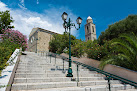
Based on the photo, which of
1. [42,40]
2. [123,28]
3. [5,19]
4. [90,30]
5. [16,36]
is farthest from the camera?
[90,30]

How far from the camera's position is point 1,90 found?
2.47 meters

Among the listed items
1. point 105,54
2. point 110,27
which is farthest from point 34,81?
point 110,27

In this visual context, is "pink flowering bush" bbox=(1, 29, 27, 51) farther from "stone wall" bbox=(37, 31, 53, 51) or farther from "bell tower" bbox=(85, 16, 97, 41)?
"bell tower" bbox=(85, 16, 97, 41)

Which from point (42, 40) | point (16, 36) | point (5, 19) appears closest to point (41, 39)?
point (42, 40)

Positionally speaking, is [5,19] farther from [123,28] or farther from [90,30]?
[90,30]

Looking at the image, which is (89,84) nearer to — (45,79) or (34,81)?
(45,79)

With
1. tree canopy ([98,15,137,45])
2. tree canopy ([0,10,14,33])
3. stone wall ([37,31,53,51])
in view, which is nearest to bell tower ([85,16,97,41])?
stone wall ([37,31,53,51])

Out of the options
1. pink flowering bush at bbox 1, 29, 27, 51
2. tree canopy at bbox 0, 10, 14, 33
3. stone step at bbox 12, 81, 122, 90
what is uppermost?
tree canopy at bbox 0, 10, 14, 33

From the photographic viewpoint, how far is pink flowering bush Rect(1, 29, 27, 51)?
11.6 meters

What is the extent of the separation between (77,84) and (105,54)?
4665 millimetres

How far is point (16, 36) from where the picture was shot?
12.2 meters

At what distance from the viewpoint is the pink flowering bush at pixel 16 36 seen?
38.2 feet

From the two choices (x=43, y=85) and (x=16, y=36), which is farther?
(x=16, y=36)

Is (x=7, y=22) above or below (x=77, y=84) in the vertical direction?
above
